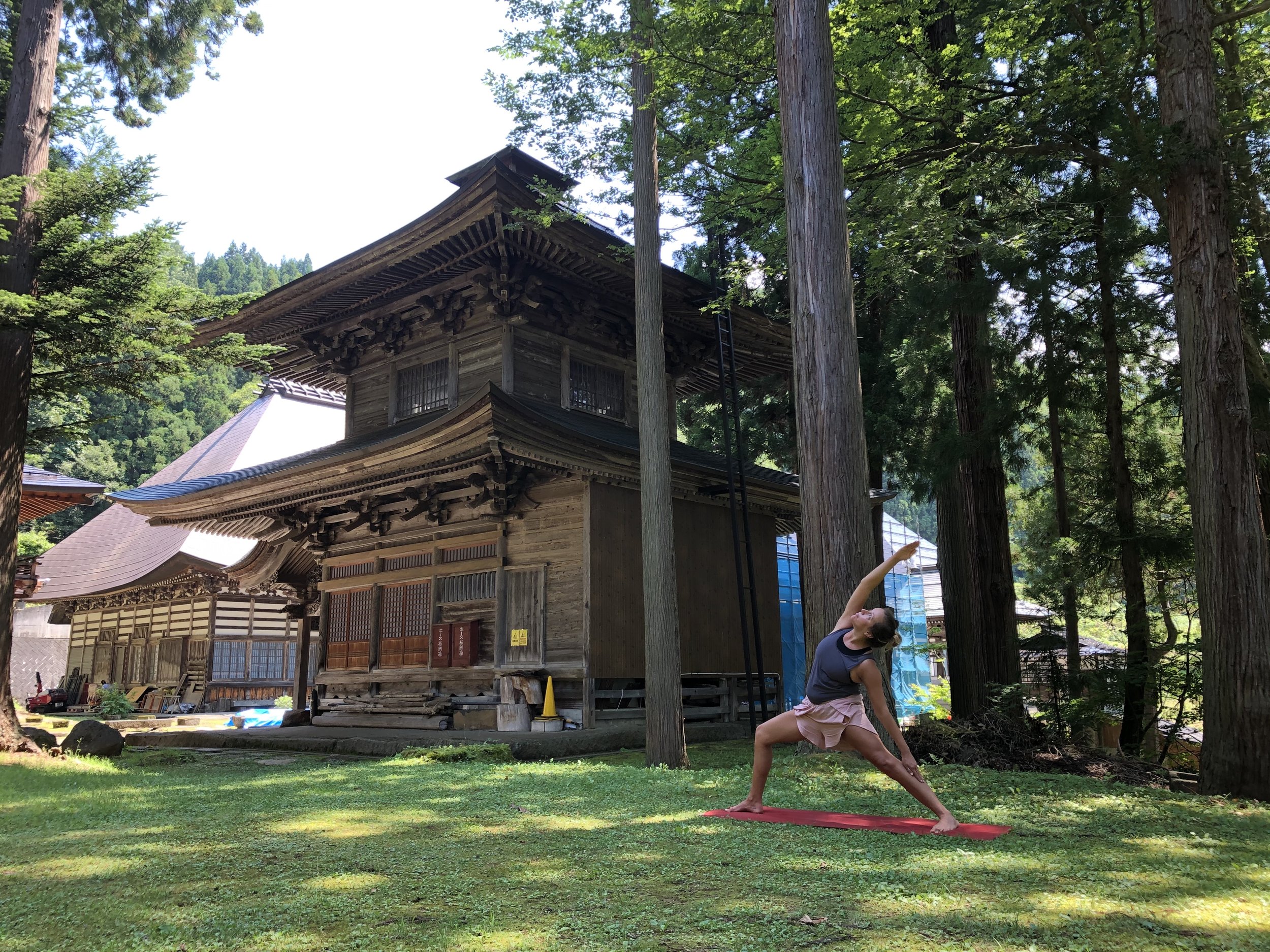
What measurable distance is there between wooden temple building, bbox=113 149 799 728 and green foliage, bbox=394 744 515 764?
212 centimetres

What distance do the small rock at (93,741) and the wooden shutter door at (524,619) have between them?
5.03m

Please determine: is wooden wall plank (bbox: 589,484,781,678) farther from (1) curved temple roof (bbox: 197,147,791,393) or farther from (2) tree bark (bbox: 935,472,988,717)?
(2) tree bark (bbox: 935,472,988,717)

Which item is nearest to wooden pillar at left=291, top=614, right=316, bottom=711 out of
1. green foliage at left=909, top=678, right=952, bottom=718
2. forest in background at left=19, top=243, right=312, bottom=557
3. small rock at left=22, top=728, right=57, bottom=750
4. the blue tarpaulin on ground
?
the blue tarpaulin on ground

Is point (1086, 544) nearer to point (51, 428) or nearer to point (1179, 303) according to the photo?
point (1179, 303)

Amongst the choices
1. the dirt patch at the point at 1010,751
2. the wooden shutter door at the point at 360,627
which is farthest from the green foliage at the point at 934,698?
the wooden shutter door at the point at 360,627

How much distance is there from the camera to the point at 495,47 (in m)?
10.6

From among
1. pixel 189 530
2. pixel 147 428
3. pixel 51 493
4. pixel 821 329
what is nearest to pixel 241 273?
pixel 147 428

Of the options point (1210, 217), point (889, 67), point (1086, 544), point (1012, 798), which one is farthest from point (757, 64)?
point (1012, 798)

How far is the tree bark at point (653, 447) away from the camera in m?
8.03

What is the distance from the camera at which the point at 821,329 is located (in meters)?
7.04

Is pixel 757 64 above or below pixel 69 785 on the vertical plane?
above

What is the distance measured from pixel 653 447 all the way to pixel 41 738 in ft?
26.3

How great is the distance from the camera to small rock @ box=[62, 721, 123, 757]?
10359 mm

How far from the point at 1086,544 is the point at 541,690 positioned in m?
7.42
